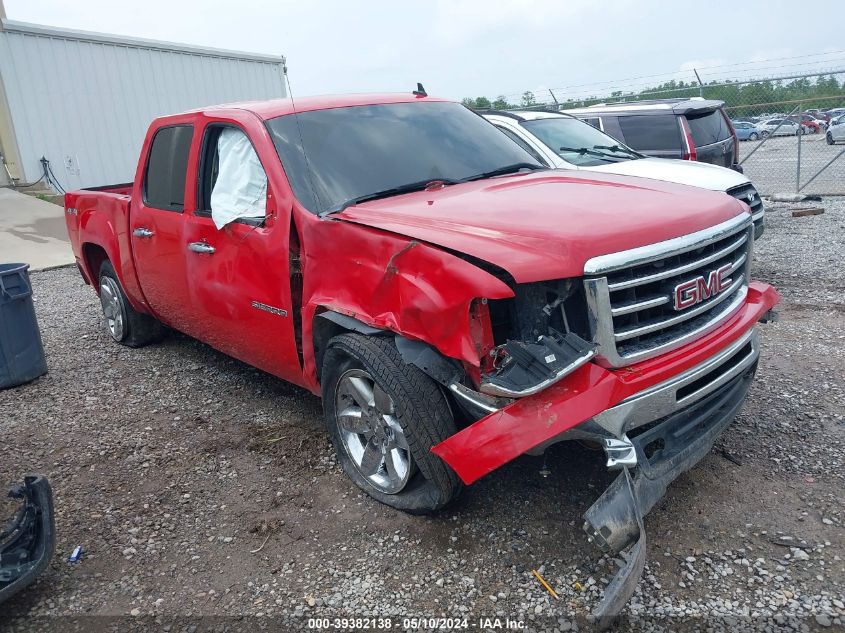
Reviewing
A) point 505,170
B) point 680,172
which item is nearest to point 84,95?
point 680,172

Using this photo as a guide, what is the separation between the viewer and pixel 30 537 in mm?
2967

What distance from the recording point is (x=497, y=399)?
2.68 meters

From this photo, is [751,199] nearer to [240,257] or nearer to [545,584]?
[240,257]

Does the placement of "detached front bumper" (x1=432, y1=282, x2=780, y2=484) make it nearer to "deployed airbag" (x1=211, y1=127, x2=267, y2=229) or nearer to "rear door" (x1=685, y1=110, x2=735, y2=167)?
"deployed airbag" (x1=211, y1=127, x2=267, y2=229)

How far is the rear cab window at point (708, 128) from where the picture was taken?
920cm

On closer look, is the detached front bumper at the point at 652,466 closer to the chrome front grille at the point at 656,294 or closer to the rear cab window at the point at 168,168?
the chrome front grille at the point at 656,294

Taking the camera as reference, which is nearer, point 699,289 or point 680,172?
point 699,289

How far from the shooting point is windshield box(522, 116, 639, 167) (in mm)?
7391

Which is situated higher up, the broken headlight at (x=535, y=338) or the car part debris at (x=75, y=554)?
the broken headlight at (x=535, y=338)

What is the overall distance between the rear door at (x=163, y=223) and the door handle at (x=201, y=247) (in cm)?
20

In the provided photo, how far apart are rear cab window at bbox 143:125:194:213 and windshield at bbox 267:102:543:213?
1004 millimetres

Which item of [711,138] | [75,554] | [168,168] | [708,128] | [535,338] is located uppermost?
[168,168]

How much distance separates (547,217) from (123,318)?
4476mm

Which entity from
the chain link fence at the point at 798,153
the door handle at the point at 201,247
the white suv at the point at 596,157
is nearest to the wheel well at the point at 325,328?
the door handle at the point at 201,247
